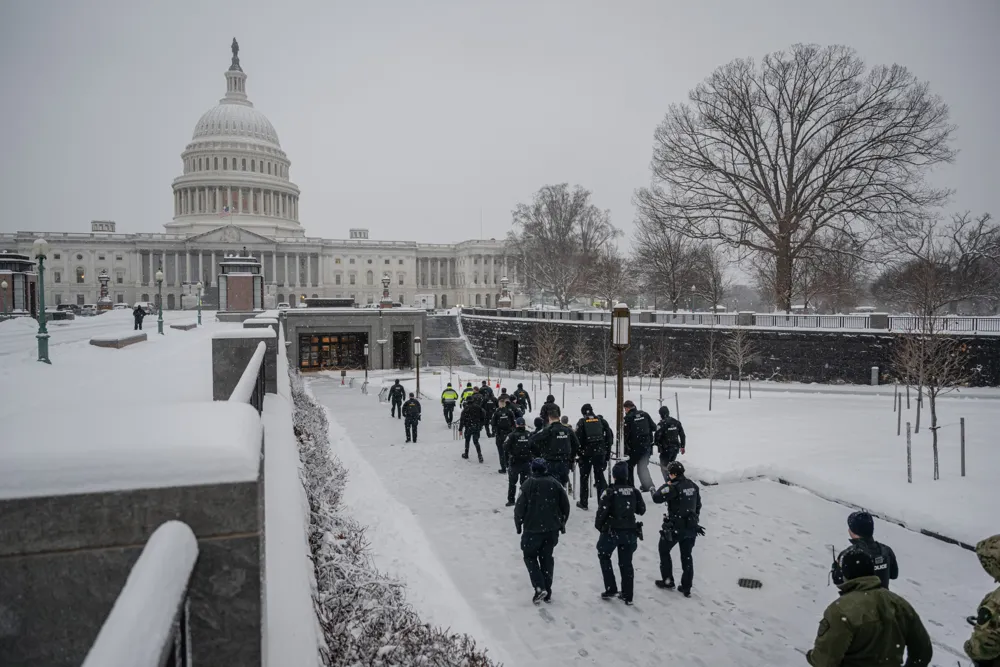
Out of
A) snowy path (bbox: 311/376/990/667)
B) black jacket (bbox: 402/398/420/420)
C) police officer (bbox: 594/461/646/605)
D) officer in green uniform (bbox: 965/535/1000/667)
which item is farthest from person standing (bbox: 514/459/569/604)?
black jacket (bbox: 402/398/420/420)

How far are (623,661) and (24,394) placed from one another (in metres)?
10.5

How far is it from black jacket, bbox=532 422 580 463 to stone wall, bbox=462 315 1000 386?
21.7m

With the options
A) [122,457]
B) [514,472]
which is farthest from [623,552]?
[122,457]

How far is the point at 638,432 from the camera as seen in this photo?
12.3 meters

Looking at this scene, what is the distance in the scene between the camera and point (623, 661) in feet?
22.2

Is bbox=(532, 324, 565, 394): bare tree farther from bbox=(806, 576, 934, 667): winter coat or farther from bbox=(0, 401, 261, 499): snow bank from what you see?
bbox=(0, 401, 261, 499): snow bank

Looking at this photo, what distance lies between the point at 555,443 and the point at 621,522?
294cm

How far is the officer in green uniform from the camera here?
4305 mm

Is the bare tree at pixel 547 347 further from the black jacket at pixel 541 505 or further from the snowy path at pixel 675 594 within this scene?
the black jacket at pixel 541 505

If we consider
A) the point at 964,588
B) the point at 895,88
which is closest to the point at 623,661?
the point at 964,588

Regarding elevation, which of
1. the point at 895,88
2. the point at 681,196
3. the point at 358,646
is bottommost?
the point at 358,646

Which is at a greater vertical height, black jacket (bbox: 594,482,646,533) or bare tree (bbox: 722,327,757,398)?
bare tree (bbox: 722,327,757,398)

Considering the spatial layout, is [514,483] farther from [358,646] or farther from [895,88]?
[895,88]

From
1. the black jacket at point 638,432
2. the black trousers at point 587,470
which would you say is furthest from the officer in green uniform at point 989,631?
the black jacket at point 638,432
